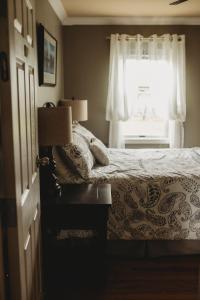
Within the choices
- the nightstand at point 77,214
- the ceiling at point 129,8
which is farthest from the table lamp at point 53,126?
the ceiling at point 129,8

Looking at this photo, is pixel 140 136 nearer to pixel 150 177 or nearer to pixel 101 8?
pixel 101 8

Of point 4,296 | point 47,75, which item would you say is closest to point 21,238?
point 4,296

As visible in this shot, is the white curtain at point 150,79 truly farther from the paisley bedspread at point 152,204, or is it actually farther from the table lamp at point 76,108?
the paisley bedspread at point 152,204

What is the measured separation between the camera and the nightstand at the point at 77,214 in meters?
2.37

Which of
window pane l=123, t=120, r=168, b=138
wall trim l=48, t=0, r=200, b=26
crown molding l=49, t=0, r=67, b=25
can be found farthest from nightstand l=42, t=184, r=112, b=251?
wall trim l=48, t=0, r=200, b=26

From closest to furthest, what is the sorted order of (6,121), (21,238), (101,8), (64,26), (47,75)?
1. (6,121)
2. (21,238)
3. (47,75)
4. (101,8)
5. (64,26)

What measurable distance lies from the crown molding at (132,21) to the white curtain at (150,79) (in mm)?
208

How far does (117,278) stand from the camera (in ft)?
8.55

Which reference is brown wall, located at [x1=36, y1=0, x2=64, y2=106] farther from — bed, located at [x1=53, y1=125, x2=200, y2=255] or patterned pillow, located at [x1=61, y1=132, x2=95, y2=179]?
bed, located at [x1=53, y1=125, x2=200, y2=255]

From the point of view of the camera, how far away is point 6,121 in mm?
1214

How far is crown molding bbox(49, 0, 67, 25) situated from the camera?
3.70 metres

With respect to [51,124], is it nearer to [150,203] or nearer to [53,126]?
[53,126]

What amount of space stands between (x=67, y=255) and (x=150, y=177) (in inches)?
38.1

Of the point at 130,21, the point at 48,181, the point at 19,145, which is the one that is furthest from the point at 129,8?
the point at 19,145
